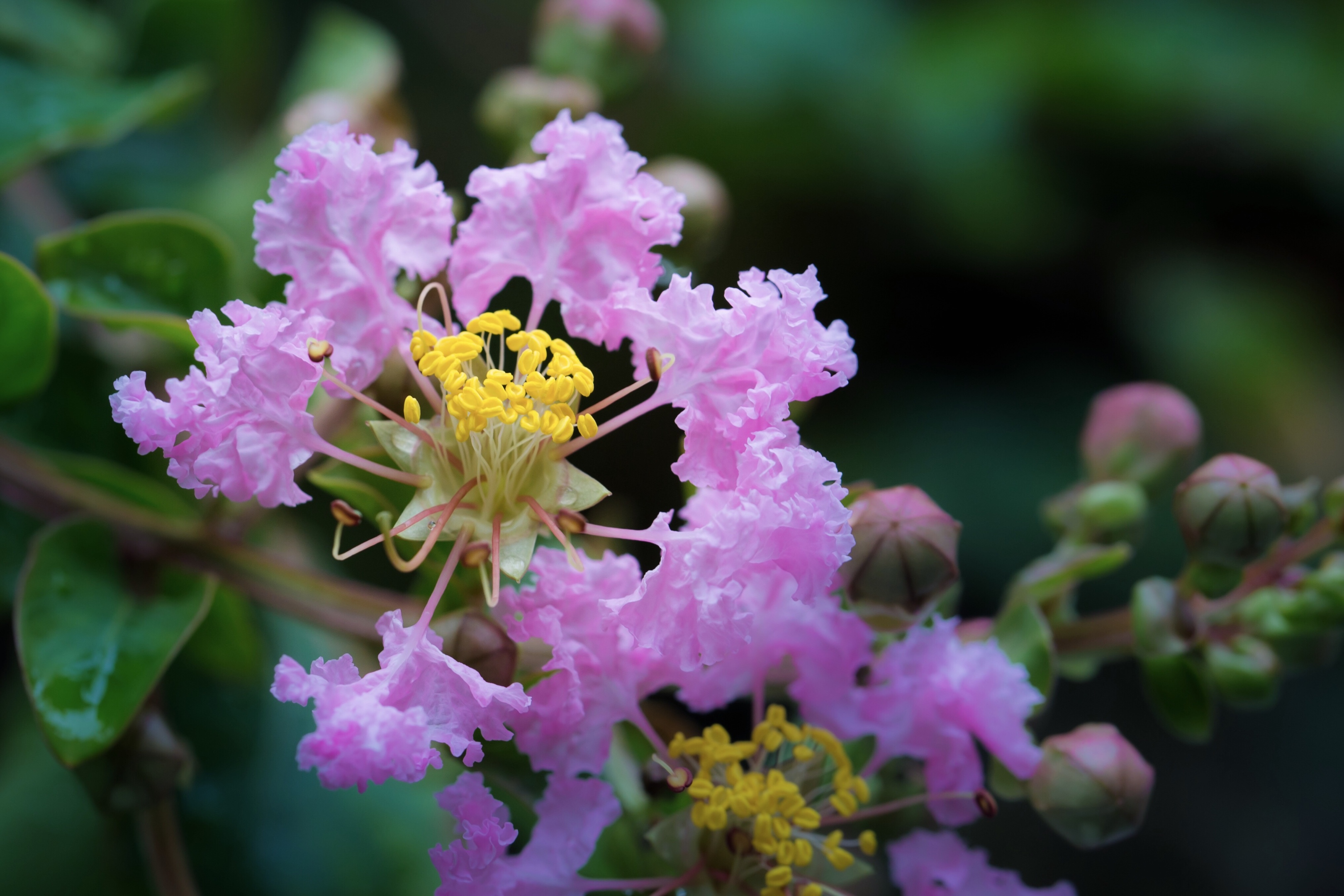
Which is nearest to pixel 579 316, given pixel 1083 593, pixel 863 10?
pixel 1083 593

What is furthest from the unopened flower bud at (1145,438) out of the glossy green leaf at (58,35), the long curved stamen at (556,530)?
the glossy green leaf at (58,35)

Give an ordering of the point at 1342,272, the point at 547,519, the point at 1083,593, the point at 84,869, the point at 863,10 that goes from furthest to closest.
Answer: the point at 1342,272 < the point at 863,10 < the point at 1083,593 < the point at 84,869 < the point at 547,519

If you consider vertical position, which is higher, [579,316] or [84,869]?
[579,316]

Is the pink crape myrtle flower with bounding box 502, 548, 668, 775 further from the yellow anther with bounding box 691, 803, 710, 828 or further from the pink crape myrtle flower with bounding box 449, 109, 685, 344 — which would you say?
the pink crape myrtle flower with bounding box 449, 109, 685, 344

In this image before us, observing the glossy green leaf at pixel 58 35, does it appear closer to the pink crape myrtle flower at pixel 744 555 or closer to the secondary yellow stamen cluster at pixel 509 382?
the secondary yellow stamen cluster at pixel 509 382

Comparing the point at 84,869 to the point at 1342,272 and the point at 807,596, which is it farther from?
the point at 1342,272
